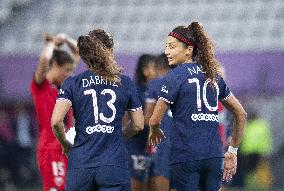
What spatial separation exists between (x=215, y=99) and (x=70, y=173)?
1331mm

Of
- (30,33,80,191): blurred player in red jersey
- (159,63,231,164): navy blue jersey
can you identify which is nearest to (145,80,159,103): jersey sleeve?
(30,33,80,191): blurred player in red jersey

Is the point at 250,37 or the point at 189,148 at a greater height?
the point at 250,37

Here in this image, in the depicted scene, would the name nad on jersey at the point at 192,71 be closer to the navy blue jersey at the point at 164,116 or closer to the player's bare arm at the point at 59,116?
the player's bare arm at the point at 59,116

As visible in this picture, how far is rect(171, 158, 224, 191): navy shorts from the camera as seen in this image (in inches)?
287

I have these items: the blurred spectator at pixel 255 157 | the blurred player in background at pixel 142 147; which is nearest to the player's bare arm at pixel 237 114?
the blurred player in background at pixel 142 147

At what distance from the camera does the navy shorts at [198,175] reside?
7281mm

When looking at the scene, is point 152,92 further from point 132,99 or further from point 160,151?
point 132,99

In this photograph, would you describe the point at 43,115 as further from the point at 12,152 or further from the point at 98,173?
the point at 12,152

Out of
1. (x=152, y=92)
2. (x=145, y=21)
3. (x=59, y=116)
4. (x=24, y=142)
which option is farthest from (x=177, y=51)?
(x=145, y=21)

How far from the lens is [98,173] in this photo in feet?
22.7

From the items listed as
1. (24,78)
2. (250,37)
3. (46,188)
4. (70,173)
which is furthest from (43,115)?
(250,37)

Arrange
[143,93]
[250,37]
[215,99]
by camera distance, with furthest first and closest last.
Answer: [250,37] → [143,93] → [215,99]

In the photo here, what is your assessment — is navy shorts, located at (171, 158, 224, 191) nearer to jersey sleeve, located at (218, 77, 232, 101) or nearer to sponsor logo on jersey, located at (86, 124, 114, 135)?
jersey sleeve, located at (218, 77, 232, 101)

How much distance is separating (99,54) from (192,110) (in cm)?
88
